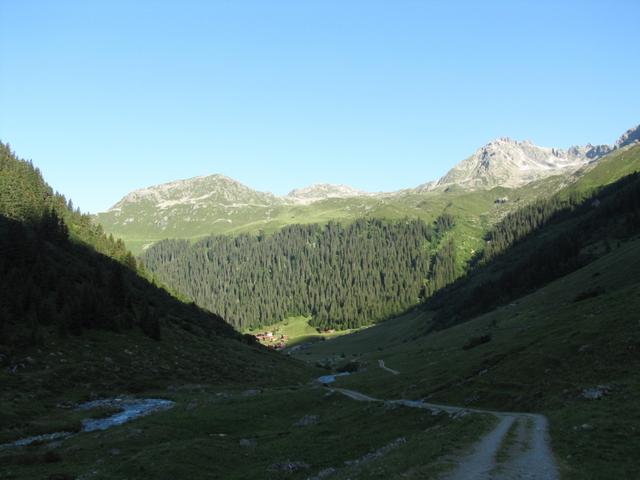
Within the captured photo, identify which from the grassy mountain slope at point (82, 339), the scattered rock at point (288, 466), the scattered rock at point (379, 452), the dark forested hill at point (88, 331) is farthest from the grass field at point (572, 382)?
the dark forested hill at point (88, 331)

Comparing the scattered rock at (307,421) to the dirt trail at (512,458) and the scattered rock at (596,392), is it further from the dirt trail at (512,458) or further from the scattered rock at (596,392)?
the scattered rock at (596,392)

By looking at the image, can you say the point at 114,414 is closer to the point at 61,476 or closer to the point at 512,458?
the point at 61,476

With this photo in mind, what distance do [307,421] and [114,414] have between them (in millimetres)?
21740

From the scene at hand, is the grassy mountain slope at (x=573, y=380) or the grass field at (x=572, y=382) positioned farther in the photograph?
the grassy mountain slope at (x=573, y=380)

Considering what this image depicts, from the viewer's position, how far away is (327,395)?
212ft

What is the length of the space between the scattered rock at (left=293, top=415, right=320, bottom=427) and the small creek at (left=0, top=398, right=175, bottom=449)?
16.3 metres

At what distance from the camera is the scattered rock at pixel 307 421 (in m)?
49.8

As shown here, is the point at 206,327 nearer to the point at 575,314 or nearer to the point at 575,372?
the point at 575,314

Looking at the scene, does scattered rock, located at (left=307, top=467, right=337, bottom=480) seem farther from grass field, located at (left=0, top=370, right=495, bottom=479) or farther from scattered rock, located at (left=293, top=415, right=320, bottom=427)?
scattered rock, located at (left=293, top=415, right=320, bottom=427)

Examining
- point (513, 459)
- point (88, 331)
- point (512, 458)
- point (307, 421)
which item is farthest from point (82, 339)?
point (513, 459)

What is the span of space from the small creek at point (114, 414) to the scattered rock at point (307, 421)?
1630 cm

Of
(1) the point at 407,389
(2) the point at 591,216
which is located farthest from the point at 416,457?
(2) the point at 591,216

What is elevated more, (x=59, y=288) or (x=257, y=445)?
(x=59, y=288)

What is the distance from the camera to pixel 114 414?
52.7 m
